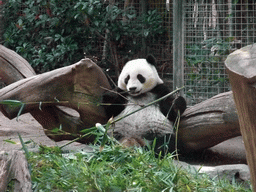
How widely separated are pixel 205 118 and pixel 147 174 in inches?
58.4

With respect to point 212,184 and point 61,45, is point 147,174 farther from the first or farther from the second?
point 61,45

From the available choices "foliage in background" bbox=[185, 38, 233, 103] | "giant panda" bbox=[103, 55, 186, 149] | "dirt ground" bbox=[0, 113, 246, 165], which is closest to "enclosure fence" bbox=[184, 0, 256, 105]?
"foliage in background" bbox=[185, 38, 233, 103]

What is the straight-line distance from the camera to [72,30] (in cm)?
658

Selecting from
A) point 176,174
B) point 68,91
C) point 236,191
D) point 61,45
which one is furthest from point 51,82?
point 61,45

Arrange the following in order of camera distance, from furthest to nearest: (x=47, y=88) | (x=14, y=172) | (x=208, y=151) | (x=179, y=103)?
(x=208, y=151), (x=179, y=103), (x=47, y=88), (x=14, y=172)

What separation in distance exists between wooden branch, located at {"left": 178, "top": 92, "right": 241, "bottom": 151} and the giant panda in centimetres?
14

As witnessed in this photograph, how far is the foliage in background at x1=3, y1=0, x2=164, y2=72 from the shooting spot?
6266 mm

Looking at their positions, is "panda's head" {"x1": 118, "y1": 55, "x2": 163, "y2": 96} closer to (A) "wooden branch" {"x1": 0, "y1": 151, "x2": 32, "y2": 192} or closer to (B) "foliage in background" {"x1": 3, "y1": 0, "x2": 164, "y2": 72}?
(A) "wooden branch" {"x1": 0, "y1": 151, "x2": 32, "y2": 192}

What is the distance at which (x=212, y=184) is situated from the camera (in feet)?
7.55

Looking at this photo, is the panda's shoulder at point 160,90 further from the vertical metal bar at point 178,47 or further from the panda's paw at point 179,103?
the vertical metal bar at point 178,47

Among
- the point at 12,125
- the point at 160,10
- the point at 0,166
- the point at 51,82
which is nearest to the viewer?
the point at 0,166

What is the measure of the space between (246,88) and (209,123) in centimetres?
235

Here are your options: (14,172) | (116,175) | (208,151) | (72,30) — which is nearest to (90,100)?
(116,175)

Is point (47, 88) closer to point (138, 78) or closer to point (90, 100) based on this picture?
point (90, 100)
